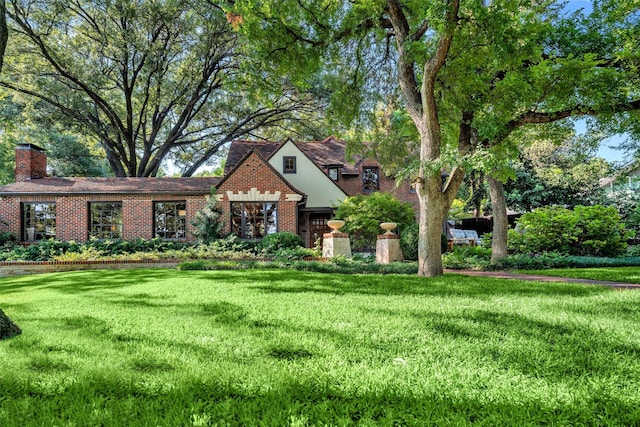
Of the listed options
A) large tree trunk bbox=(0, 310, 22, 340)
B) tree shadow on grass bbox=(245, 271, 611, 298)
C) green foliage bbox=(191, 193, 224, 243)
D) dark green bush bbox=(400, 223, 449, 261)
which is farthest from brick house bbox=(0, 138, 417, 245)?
large tree trunk bbox=(0, 310, 22, 340)

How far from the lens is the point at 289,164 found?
70.2 feet

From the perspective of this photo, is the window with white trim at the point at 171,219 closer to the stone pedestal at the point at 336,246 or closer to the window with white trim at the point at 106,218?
the window with white trim at the point at 106,218

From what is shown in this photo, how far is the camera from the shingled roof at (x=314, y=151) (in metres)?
22.2

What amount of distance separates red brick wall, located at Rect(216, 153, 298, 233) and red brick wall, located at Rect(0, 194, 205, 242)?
1414mm

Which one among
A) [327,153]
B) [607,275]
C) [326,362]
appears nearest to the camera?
[326,362]

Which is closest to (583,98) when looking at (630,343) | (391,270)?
(391,270)

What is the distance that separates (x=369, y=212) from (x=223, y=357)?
12.5m

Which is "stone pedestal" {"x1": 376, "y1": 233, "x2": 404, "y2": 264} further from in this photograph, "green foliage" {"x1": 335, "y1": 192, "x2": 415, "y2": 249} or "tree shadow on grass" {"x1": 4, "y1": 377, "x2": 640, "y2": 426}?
"tree shadow on grass" {"x1": 4, "y1": 377, "x2": 640, "y2": 426}

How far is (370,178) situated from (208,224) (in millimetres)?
10332

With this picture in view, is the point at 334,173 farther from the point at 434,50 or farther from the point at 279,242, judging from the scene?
the point at 434,50

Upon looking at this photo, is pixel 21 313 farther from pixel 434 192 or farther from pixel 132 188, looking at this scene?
pixel 132 188

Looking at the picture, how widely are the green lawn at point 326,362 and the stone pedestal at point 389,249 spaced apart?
6854mm

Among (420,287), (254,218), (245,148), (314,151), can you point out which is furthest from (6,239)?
(420,287)

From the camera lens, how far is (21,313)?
5.50 meters
